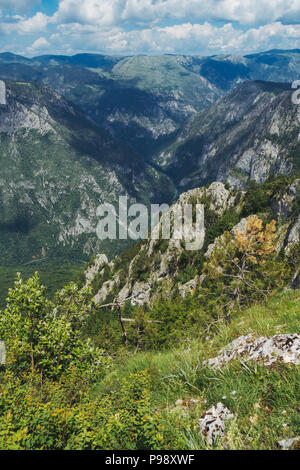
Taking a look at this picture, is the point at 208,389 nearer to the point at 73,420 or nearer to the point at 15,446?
the point at 73,420

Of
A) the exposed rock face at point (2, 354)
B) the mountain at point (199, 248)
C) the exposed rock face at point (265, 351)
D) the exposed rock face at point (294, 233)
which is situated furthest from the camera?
the mountain at point (199, 248)

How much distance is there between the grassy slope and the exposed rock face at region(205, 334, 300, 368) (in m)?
0.27

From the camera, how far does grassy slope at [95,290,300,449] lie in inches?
232

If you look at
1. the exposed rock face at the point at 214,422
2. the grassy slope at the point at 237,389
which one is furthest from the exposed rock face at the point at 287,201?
the exposed rock face at the point at 214,422

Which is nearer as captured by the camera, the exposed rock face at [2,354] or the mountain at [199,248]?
the exposed rock face at [2,354]

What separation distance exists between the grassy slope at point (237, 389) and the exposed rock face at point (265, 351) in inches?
10.4

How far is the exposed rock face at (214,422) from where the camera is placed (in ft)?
20.5

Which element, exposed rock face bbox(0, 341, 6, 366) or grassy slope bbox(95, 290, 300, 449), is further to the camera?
exposed rock face bbox(0, 341, 6, 366)

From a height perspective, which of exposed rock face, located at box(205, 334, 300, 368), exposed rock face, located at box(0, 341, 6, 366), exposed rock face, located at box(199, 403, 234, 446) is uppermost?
exposed rock face, located at box(205, 334, 300, 368)

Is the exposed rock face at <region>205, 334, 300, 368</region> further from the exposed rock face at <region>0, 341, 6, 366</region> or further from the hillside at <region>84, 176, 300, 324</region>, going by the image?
the hillside at <region>84, 176, 300, 324</region>

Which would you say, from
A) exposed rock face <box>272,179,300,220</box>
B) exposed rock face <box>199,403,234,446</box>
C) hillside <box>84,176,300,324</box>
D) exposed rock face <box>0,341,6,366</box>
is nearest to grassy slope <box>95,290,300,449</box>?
exposed rock face <box>199,403,234,446</box>

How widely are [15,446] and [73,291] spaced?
47.2 ft

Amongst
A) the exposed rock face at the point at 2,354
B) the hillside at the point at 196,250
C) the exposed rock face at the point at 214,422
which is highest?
the exposed rock face at the point at 214,422

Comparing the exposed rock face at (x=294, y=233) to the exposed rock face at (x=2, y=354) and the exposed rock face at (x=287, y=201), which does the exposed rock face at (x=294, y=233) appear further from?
the exposed rock face at (x=2, y=354)
